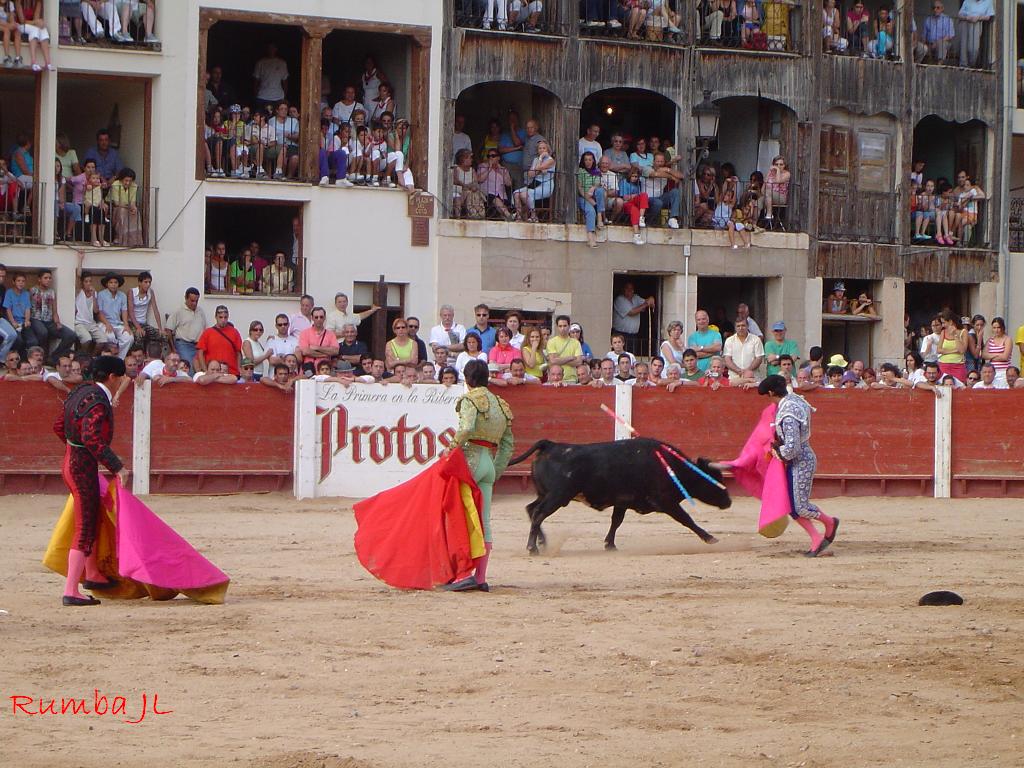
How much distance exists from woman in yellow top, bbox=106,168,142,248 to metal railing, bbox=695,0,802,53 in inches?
347

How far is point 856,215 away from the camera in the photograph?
1045 inches

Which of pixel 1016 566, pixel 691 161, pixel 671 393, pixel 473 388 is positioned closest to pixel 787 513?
pixel 1016 566

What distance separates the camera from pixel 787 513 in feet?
41.4

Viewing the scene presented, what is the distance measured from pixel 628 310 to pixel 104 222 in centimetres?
Answer: 747

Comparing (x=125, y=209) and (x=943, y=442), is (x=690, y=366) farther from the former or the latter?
(x=125, y=209)

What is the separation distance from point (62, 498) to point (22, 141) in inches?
283

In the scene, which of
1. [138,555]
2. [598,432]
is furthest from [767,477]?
[138,555]

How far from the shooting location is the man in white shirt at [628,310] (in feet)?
79.8

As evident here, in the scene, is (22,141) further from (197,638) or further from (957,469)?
(197,638)

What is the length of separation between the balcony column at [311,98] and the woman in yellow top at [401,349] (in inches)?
202

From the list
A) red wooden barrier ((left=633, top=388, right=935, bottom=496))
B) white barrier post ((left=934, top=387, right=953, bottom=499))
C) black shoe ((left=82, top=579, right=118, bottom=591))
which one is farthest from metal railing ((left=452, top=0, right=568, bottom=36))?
black shoe ((left=82, top=579, right=118, bottom=591))

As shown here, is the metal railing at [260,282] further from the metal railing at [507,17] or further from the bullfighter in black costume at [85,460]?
the bullfighter in black costume at [85,460]

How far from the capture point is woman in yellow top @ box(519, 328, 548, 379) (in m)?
18.3

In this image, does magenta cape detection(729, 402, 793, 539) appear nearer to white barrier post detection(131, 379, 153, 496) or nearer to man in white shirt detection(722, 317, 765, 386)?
man in white shirt detection(722, 317, 765, 386)
